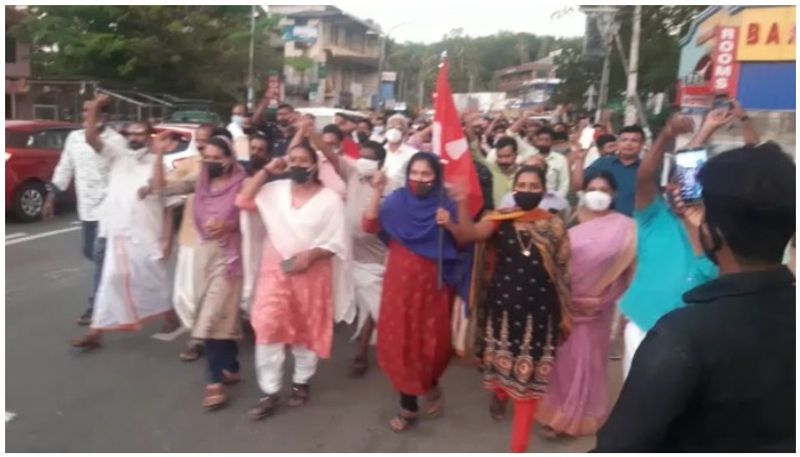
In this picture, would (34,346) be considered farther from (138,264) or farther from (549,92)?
(549,92)

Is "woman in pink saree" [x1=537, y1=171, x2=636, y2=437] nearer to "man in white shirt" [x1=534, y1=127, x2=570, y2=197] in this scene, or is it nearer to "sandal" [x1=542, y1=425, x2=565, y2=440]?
"sandal" [x1=542, y1=425, x2=565, y2=440]

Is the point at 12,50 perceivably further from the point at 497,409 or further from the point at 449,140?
the point at 497,409

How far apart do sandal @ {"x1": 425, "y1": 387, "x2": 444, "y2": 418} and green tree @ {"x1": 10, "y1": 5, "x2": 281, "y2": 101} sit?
868 inches

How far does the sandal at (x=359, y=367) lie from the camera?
4812 millimetres

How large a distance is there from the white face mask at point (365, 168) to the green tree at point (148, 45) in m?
20.7

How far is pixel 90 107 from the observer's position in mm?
5094

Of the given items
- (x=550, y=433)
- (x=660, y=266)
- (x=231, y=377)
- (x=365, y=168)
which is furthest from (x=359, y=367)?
(x=660, y=266)

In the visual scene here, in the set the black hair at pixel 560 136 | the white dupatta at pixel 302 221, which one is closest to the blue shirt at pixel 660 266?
the white dupatta at pixel 302 221

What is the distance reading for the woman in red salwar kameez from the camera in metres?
3.97

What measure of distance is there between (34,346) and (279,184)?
6.75ft

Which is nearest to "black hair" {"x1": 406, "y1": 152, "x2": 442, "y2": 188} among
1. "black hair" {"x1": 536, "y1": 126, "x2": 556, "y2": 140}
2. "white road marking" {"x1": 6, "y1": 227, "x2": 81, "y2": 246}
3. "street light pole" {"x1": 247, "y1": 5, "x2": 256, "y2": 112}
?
"black hair" {"x1": 536, "y1": 126, "x2": 556, "y2": 140}

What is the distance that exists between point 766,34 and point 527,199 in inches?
358

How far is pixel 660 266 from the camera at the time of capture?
3.48 m

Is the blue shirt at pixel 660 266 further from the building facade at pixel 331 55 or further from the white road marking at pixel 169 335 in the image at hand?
the building facade at pixel 331 55
